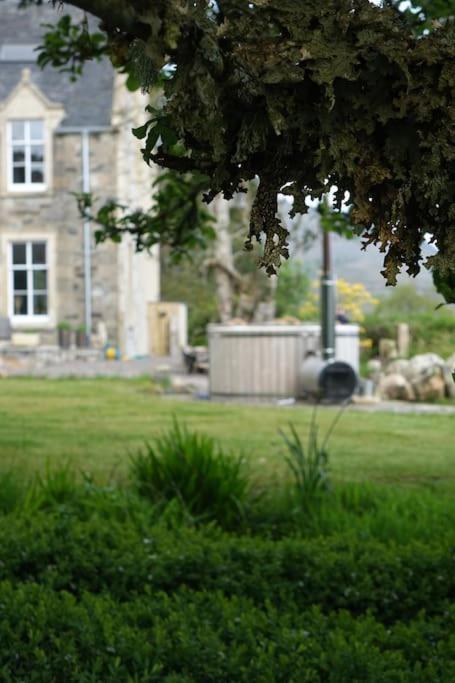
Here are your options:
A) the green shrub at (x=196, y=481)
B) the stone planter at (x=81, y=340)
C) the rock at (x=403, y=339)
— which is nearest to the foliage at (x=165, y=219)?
the green shrub at (x=196, y=481)

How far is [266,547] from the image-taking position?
417 cm

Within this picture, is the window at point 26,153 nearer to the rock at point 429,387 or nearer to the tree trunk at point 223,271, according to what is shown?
the tree trunk at point 223,271

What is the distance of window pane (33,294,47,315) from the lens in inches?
961

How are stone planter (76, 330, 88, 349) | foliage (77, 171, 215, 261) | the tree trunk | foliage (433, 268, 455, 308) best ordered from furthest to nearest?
1. the tree trunk
2. stone planter (76, 330, 88, 349)
3. foliage (77, 171, 215, 261)
4. foliage (433, 268, 455, 308)

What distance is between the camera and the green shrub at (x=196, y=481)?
18.0 ft

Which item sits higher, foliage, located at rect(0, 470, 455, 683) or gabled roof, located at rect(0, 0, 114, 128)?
gabled roof, located at rect(0, 0, 114, 128)

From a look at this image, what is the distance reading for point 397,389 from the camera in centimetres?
1459

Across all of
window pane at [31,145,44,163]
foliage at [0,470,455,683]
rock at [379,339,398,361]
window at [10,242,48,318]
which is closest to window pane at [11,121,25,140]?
window pane at [31,145,44,163]

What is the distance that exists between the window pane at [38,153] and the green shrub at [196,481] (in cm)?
1970

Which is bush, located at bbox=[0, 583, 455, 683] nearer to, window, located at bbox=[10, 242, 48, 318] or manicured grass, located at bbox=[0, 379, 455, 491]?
manicured grass, located at bbox=[0, 379, 455, 491]

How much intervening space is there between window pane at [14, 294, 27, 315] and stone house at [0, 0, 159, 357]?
0.08 ft

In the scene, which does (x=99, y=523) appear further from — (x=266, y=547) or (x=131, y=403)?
(x=131, y=403)

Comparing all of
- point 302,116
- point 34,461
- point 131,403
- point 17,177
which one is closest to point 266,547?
point 302,116

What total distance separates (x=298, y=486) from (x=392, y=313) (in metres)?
20.5
